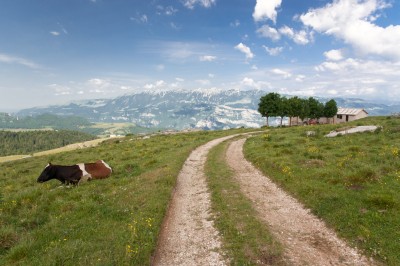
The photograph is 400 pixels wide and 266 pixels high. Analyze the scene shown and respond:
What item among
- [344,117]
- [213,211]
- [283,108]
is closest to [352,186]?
[213,211]

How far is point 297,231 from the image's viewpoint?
12180 millimetres

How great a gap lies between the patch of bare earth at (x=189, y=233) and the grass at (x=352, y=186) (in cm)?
557

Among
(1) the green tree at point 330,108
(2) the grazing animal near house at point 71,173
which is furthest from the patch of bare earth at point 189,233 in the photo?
(1) the green tree at point 330,108

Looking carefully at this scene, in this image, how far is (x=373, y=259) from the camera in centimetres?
973

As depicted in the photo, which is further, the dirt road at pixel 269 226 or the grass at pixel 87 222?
the dirt road at pixel 269 226

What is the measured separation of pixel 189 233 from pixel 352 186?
10360 millimetres

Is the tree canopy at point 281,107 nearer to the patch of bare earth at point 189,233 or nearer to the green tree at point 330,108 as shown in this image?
the green tree at point 330,108

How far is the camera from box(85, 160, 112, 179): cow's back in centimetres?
2327

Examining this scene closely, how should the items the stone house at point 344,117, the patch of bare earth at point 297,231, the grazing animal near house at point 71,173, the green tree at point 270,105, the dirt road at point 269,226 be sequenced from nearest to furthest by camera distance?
1. the patch of bare earth at point 297,231
2. the dirt road at point 269,226
3. the grazing animal near house at point 71,173
4. the green tree at point 270,105
5. the stone house at point 344,117

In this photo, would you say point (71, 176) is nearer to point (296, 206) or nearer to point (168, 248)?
point (168, 248)

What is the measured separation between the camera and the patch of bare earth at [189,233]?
1023 centimetres

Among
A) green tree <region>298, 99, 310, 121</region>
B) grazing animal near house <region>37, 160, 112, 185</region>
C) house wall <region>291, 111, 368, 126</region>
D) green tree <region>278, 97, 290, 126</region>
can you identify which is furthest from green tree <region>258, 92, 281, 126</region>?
grazing animal near house <region>37, 160, 112, 185</region>

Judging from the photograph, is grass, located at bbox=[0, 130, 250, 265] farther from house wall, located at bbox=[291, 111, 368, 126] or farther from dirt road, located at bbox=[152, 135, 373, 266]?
house wall, located at bbox=[291, 111, 368, 126]

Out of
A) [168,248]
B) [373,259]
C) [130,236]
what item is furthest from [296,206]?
[130,236]
